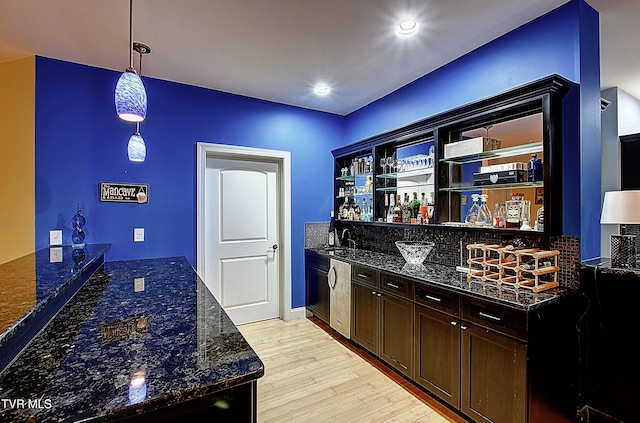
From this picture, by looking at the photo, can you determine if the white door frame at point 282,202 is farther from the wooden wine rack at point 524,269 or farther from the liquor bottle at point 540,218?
the liquor bottle at point 540,218

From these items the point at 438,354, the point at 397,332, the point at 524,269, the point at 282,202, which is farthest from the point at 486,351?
the point at 282,202

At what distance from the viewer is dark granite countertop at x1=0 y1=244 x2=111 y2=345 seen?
1.02 meters

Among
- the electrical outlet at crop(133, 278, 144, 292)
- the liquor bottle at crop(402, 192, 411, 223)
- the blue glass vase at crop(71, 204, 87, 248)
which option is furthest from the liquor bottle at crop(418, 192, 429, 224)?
the blue glass vase at crop(71, 204, 87, 248)

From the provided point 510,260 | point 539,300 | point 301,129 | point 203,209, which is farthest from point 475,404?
point 301,129

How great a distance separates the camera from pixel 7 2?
2031 millimetres

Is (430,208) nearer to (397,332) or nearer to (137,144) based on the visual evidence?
(397,332)

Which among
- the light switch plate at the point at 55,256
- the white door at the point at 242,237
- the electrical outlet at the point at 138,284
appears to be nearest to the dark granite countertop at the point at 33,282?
the light switch plate at the point at 55,256

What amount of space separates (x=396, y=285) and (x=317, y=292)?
58.0 inches

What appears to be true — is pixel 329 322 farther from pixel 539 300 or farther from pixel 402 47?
pixel 402 47

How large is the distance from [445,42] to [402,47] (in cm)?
34

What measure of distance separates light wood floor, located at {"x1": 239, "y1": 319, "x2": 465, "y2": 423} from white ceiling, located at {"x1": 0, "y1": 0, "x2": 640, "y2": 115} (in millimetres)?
2790

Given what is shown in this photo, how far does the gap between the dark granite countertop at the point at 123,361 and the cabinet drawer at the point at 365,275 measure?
5.25 feet

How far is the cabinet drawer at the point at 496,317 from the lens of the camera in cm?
176

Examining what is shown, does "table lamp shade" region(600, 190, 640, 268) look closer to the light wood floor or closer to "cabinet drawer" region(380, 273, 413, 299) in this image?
"cabinet drawer" region(380, 273, 413, 299)
